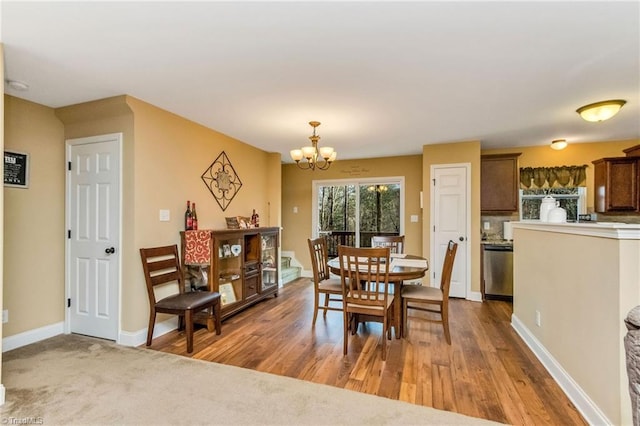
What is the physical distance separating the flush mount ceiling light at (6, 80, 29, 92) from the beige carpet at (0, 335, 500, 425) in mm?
2327

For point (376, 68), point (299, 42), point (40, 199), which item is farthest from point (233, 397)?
point (40, 199)

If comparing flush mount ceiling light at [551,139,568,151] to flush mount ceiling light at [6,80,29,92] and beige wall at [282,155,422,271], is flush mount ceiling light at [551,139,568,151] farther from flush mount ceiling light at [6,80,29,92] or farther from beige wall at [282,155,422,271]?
flush mount ceiling light at [6,80,29,92]

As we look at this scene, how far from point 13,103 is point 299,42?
2870mm

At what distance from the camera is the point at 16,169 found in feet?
9.23

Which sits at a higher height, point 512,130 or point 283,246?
point 512,130

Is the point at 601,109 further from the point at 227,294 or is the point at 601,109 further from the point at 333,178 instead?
the point at 227,294

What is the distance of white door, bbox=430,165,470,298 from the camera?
15.2ft

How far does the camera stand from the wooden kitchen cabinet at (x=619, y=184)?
4102mm

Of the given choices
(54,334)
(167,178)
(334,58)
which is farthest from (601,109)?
(54,334)

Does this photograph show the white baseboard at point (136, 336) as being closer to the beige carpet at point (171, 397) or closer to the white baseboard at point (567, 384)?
the beige carpet at point (171, 397)

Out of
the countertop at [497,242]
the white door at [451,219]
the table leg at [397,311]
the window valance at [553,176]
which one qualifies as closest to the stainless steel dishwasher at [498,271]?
the countertop at [497,242]

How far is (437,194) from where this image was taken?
477 cm

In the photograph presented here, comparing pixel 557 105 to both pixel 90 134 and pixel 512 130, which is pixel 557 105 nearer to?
pixel 512 130

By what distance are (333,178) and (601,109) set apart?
157 inches
